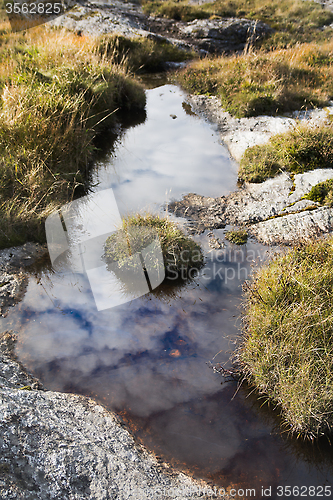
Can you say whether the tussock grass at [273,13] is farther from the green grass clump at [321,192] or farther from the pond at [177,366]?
the pond at [177,366]

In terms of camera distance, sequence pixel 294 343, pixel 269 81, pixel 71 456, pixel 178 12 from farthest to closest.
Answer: pixel 178 12 < pixel 269 81 < pixel 294 343 < pixel 71 456

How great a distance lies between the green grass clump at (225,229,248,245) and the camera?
18.6 ft

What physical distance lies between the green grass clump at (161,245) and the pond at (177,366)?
0.29 m

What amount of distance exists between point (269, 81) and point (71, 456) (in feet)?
37.7

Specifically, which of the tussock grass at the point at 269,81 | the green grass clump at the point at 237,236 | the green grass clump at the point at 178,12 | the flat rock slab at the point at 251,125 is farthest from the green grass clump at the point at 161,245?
the green grass clump at the point at 178,12

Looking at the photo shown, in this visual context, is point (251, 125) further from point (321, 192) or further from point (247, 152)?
point (321, 192)

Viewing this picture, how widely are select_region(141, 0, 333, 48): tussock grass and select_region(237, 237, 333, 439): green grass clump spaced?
62.6 feet

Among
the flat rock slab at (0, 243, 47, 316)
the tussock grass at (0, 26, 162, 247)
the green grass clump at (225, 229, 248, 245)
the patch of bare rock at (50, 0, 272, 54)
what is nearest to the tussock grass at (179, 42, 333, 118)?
the tussock grass at (0, 26, 162, 247)

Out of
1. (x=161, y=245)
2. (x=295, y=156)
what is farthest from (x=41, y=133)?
(x=295, y=156)

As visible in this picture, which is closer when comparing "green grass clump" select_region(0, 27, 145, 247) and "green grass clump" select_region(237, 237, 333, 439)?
"green grass clump" select_region(237, 237, 333, 439)

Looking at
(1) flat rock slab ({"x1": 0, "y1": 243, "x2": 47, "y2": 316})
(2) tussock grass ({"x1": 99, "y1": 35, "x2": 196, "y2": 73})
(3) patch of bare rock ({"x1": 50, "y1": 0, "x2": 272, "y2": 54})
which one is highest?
(3) patch of bare rock ({"x1": 50, "y1": 0, "x2": 272, "y2": 54})

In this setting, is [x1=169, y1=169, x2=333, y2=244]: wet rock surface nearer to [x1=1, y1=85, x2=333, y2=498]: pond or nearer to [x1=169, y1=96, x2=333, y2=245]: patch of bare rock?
[x1=169, y1=96, x2=333, y2=245]: patch of bare rock

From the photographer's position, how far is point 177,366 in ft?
11.9

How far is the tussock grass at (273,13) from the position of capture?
19698 mm
